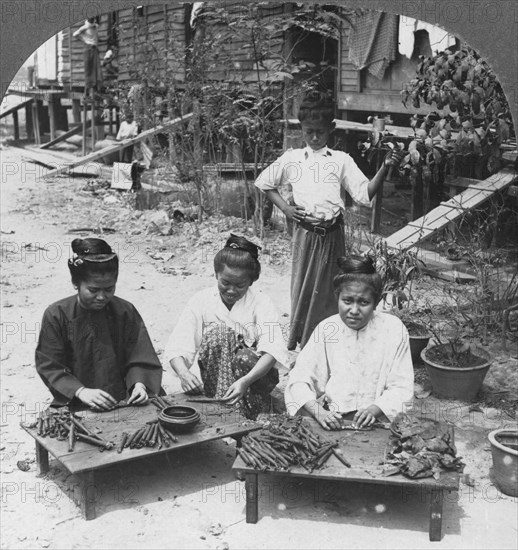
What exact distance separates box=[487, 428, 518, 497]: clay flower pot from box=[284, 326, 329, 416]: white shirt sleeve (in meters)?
1.00

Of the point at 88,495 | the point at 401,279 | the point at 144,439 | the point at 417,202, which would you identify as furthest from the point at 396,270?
the point at 417,202

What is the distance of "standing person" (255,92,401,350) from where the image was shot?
17.8 feet

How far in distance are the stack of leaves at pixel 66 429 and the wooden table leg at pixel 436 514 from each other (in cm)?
160

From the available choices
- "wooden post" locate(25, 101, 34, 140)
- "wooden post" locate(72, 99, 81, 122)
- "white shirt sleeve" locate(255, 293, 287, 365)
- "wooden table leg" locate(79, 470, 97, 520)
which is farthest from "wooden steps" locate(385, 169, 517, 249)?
"wooden post" locate(25, 101, 34, 140)

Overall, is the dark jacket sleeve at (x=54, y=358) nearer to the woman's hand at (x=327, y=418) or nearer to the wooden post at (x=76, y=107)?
the woman's hand at (x=327, y=418)

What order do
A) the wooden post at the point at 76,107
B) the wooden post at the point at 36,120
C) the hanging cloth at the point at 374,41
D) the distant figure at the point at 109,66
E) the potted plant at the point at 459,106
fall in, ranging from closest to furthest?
the potted plant at the point at 459,106 → the hanging cloth at the point at 374,41 → the distant figure at the point at 109,66 → the wooden post at the point at 76,107 → the wooden post at the point at 36,120

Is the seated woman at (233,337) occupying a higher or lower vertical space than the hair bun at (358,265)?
lower

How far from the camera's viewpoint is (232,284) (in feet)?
14.9

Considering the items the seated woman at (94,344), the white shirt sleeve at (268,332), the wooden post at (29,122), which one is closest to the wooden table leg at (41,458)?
the seated woman at (94,344)

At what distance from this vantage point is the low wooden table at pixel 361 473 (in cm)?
350

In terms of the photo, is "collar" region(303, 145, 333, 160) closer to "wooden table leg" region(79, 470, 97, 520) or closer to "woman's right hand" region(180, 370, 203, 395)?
"woman's right hand" region(180, 370, 203, 395)

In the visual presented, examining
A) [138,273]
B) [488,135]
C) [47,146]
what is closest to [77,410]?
[488,135]

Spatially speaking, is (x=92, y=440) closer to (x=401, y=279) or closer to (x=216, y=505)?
(x=216, y=505)

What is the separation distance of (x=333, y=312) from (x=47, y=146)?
17040 mm
